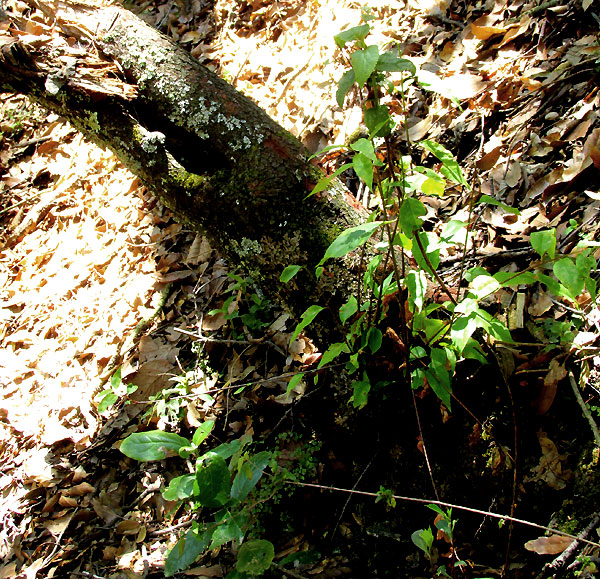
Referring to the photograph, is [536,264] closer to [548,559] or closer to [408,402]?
[408,402]

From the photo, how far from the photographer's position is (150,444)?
55.4 inches

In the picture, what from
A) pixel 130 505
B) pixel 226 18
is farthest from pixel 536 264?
pixel 226 18

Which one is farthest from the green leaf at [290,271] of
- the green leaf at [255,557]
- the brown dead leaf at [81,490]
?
the brown dead leaf at [81,490]

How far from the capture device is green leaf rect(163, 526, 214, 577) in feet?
4.10

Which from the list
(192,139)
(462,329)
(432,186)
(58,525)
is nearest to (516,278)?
(462,329)

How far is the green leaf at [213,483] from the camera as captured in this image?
128cm

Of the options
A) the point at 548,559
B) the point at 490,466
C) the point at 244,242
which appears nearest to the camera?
the point at 548,559

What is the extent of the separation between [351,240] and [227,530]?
820 mm

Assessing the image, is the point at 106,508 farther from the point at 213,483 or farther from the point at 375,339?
the point at 375,339

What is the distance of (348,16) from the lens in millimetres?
3115

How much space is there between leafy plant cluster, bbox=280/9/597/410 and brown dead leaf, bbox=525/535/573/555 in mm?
463

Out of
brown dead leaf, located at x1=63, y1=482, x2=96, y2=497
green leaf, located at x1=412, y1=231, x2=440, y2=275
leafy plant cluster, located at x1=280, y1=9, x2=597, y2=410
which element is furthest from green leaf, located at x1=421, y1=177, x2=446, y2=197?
brown dead leaf, located at x1=63, y1=482, x2=96, y2=497

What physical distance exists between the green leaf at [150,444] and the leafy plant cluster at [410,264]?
44cm

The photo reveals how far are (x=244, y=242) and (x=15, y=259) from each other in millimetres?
2756
